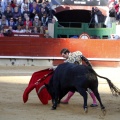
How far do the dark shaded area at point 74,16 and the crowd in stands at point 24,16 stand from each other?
96 centimetres

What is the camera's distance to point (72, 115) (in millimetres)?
7664

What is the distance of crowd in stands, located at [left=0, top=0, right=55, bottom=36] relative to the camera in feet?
57.3

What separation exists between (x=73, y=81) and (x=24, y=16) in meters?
10.1

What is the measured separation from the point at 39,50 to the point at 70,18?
9.41 feet

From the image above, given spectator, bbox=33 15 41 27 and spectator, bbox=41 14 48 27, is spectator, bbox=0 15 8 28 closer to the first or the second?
spectator, bbox=33 15 41 27

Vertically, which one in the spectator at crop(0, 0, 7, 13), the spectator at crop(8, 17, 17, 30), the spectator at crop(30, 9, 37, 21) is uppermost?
the spectator at crop(0, 0, 7, 13)

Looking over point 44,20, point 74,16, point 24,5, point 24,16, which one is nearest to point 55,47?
point 44,20

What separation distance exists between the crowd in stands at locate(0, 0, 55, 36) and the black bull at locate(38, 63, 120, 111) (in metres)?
8.97

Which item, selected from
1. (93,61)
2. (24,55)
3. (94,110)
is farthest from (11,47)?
(94,110)

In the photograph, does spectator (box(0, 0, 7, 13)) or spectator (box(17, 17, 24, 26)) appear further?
spectator (box(0, 0, 7, 13))

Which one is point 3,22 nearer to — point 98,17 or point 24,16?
point 24,16

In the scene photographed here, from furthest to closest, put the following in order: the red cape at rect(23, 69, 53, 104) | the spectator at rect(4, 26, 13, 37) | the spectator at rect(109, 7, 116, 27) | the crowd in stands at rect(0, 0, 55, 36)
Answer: the spectator at rect(109, 7, 116, 27) < the crowd in stands at rect(0, 0, 55, 36) < the spectator at rect(4, 26, 13, 37) < the red cape at rect(23, 69, 53, 104)

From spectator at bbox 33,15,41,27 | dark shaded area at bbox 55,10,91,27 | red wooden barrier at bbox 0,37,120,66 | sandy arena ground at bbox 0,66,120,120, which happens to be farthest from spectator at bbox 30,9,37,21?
sandy arena ground at bbox 0,66,120,120

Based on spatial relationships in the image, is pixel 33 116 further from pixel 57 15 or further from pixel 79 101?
pixel 57 15
